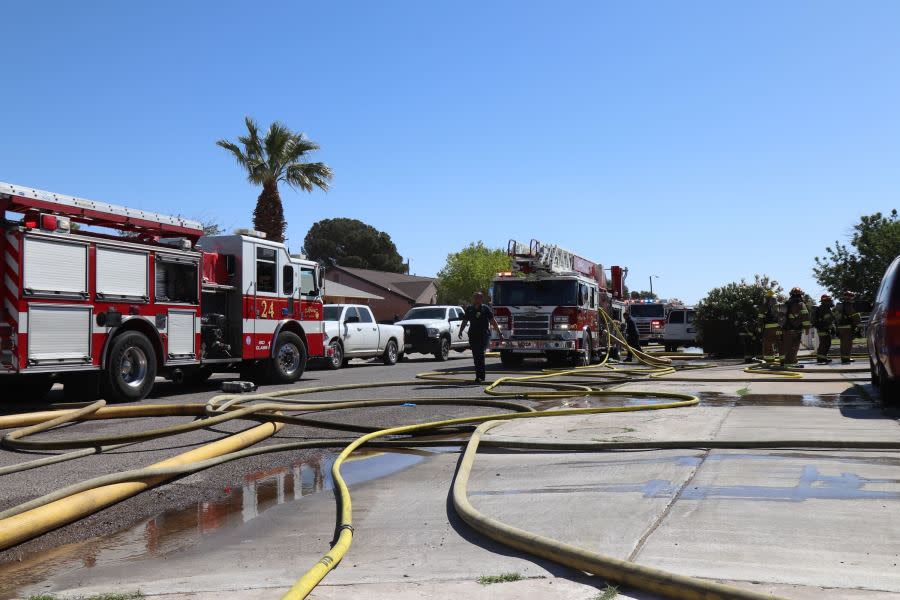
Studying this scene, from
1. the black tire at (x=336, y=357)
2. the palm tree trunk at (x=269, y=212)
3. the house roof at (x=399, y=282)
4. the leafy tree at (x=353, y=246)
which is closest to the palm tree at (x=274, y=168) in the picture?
the palm tree trunk at (x=269, y=212)

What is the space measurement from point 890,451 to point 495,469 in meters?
2.98

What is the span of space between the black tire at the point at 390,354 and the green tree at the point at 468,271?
47.8 metres

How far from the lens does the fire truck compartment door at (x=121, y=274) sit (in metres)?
11.3

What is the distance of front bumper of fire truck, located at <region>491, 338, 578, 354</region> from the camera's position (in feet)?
61.9

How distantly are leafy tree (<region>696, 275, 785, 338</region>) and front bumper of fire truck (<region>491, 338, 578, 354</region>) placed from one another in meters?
6.37

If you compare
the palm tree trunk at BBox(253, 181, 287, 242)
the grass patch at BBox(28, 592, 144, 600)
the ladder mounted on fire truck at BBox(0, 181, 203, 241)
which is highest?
the palm tree trunk at BBox(253, 181, 287, 242)

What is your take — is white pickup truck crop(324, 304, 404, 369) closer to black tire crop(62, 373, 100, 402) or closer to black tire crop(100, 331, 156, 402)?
black tire crop(100, 331, 156, 402)

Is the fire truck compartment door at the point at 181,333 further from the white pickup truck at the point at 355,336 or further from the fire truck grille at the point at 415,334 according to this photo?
the fire truck grille at the point at 415,334

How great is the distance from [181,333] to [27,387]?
218 cm

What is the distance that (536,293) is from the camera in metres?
19.3

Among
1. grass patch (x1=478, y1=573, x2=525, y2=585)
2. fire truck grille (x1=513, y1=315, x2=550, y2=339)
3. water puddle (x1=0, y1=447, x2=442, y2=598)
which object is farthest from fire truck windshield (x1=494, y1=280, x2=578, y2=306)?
grass patch (x1=478, y1=573, x2=525, y2=585)

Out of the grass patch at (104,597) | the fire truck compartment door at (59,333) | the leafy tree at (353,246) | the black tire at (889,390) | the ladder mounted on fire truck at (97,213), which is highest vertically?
the leafy tree at (353,246)

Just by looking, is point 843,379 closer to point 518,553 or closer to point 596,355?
point 596,355

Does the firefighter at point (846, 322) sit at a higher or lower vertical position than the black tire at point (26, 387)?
higher
